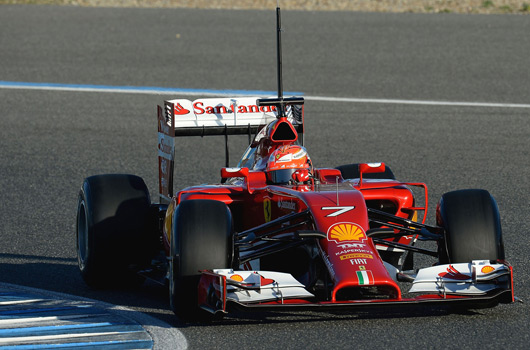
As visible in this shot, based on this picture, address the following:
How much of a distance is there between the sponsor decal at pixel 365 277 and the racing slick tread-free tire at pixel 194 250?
2.73 feet

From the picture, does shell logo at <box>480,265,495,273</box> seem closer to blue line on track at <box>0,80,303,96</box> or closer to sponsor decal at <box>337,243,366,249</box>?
sponsor decal at <box>337,243,366,249</box>

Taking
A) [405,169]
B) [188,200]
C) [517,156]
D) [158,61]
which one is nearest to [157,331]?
[188,200]

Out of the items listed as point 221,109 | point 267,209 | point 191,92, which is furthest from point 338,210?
point 191,92

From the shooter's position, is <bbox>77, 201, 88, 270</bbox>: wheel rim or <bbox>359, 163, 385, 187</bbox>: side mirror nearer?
<bbox>359, 163, 385, 187</bbox>: side mirror

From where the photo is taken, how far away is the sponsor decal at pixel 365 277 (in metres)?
6.00

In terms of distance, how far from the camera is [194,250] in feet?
20.6

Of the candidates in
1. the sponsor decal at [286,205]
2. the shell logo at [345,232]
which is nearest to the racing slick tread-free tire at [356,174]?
the sponsor decal at [286,205]

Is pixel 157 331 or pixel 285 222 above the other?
pixel 285 222

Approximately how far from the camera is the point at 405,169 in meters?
12.2

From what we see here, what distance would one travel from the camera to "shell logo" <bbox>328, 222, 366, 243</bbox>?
6.37 metres

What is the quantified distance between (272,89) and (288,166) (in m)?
8.93

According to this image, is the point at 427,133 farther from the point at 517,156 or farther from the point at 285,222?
the point at 285,222

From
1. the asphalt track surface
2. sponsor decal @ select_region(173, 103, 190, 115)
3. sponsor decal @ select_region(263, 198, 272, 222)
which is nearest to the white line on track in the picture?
the asphalt track surface

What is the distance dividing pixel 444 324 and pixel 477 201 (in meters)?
0.85
